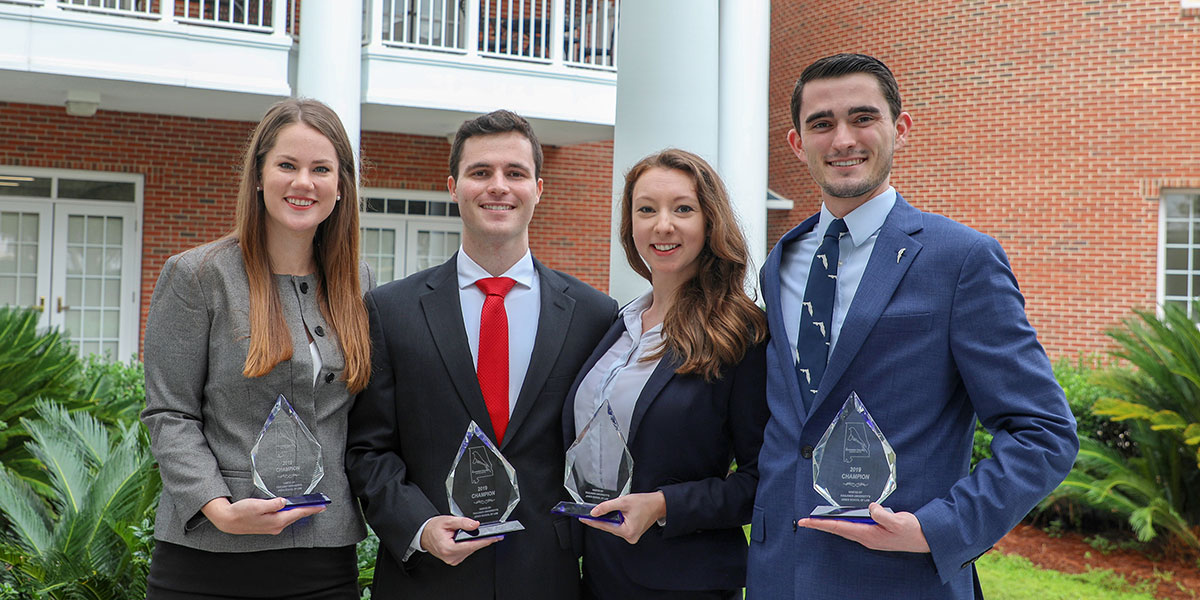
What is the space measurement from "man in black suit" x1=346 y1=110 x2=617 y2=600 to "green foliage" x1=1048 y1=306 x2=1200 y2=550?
6.02m

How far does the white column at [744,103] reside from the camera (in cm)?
1148

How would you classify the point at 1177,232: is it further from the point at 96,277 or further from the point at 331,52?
the point at 96,277

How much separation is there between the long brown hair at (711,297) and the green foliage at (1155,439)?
577 cm

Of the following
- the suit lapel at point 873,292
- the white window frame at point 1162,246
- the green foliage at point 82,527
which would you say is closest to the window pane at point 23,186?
the green foliage at point 82,527

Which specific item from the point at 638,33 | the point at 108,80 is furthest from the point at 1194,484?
the point at 108,80

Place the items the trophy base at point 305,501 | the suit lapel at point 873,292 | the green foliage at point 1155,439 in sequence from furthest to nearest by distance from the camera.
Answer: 1. the green foliage at point 1155,439
2. the trophy base at point 305,501
3. the suit lapel at point 873,292

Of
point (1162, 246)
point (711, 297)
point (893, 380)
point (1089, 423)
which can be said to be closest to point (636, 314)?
point (711, 297)

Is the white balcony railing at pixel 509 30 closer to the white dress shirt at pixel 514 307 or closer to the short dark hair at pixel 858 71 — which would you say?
the white dress shirt at pixel 514 307

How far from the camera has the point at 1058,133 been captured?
14.2 m

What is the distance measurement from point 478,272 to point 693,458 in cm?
84

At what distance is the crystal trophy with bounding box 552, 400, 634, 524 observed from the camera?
2.53 meters

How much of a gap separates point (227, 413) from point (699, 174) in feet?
4.66

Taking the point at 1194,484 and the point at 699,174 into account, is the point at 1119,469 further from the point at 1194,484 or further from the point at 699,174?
the point at 699,174

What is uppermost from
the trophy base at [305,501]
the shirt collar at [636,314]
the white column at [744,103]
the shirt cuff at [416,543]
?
the white column at [744,103]
